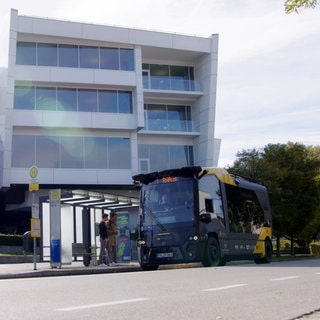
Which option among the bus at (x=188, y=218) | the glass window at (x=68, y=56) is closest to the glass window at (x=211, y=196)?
the bus at (x=188, y=218)

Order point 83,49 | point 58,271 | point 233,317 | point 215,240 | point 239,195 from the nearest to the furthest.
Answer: point 233,317 → point 58,271 → point 215,240 → point 239,195 → point 83,49

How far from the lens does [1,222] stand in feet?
146

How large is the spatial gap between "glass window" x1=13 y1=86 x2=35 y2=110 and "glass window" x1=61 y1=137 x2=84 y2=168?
3.27 m

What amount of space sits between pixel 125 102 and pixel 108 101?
128cm

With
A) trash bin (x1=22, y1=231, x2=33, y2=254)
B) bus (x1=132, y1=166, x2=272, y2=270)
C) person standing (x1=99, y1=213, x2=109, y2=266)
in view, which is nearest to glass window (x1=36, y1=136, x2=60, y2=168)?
trash bin (x1=22, y1=231, x2=33, y2=254)

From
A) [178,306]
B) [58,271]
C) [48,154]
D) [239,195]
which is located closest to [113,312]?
[178,306]

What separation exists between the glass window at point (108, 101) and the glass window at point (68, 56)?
280cm

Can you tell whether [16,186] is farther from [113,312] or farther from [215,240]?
[113,312]

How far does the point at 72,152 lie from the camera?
40.8m

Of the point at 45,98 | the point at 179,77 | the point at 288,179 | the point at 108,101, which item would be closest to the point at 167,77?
the point at 179,77

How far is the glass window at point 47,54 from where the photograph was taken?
4091cm

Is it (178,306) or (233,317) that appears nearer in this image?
(233,317)

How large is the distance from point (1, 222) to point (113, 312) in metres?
39.3

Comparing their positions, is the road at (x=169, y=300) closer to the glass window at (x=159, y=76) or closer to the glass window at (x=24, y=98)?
the glass window at (x=24, y=98)
